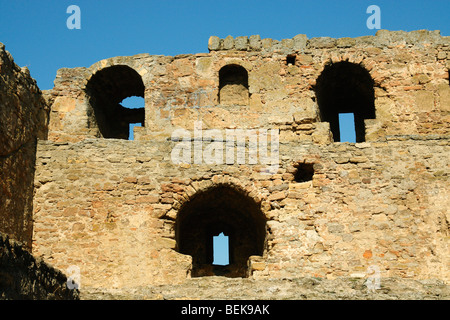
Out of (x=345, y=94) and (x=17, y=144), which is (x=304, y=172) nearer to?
(x=345, y=94)

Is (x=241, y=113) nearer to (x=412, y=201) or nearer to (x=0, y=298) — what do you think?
(x=412, y=201)

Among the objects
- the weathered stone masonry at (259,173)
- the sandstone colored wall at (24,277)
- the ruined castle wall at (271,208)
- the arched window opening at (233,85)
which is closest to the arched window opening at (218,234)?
the weathered stone masonry at (259,173)

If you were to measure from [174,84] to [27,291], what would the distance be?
333 inches

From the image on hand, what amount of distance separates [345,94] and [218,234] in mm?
4278

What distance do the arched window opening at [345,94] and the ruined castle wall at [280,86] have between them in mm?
265

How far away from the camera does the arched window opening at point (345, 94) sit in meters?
14.2

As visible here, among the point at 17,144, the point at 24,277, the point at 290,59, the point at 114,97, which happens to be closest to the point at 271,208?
the point at 290,59

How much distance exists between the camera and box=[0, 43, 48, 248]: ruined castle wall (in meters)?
10.7

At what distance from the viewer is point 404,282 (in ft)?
28.5

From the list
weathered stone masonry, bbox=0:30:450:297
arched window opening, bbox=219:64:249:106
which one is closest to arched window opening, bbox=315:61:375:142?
weathered stone masonry, bbox=0:30:450:297

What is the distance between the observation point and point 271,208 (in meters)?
11.8

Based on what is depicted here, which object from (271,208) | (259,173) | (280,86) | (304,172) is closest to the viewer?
(271,208)

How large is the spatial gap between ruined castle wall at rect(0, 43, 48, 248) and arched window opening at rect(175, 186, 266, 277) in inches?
120

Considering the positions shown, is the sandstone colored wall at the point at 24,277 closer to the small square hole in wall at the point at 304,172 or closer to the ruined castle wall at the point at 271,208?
the ruined castle wall at the point at 271,208
